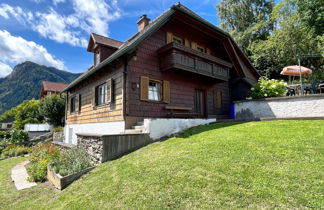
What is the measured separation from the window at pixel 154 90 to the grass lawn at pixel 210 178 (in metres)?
3.78

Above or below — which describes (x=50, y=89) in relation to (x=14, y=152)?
above

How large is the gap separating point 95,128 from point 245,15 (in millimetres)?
25751

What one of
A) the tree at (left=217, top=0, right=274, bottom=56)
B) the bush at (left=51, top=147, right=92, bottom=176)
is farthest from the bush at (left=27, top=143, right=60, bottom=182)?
the tree at (left=217, top=0, right=274, bottom=56)

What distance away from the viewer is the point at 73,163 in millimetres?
6027

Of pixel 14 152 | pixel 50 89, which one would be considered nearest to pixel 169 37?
pixel 14 152

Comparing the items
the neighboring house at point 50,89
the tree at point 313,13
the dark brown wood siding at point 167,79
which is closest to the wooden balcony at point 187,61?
the dark brown wood siding at point 167,79

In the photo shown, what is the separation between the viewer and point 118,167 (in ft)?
16.6

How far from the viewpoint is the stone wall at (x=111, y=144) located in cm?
584

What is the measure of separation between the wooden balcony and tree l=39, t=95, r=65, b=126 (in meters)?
17.7

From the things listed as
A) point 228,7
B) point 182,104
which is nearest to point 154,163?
point 182,104

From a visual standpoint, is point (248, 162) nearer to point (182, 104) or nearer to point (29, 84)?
point (182, 104)

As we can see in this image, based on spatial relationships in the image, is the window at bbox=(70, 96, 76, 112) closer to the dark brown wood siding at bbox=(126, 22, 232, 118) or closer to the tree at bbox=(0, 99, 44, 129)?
the dark brown wood siding at bbox=(126, 22, 232, 118)

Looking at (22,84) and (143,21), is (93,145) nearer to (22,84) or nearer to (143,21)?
(143,21)

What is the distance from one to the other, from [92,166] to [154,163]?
250 centimetres
